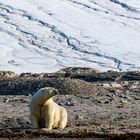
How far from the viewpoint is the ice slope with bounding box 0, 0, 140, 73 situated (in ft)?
142

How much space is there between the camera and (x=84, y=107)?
1525cm

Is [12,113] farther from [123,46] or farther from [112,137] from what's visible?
[123,46]

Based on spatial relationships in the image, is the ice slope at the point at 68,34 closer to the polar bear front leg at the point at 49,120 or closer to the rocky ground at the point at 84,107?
the rocky ground at the point at 84,107

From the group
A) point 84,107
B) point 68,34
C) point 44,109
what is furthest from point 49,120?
point 68,34

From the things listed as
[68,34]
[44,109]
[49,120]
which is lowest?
[68,34]

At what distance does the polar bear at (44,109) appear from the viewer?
10.3m

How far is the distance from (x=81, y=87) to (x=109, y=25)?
126 feet

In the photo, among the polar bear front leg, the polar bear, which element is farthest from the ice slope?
the polar bear front leg

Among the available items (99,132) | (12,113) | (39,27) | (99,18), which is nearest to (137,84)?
(12,113)

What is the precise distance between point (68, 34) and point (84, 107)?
120 feet

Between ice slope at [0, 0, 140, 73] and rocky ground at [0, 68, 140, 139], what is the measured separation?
1972 centimetres

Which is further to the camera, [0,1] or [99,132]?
[0,1]

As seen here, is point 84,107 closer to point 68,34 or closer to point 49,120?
point 49,120

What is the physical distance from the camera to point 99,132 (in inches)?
392
